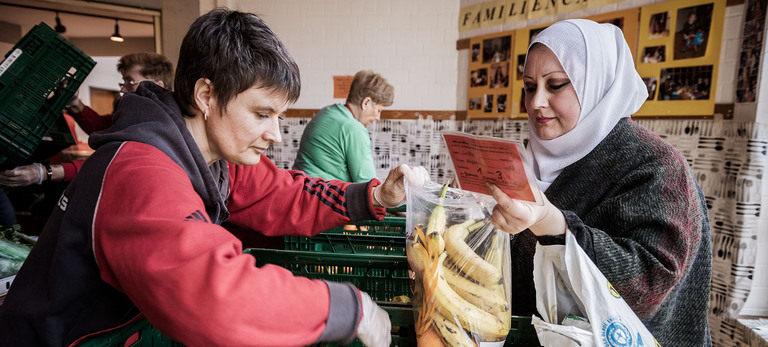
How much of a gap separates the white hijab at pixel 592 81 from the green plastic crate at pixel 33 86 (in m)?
2.51

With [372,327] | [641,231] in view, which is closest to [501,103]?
[641,231]

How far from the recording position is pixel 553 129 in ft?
4.17

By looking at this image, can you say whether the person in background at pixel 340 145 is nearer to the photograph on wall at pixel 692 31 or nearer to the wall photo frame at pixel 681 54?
the wall photo frame at pixel 681 54

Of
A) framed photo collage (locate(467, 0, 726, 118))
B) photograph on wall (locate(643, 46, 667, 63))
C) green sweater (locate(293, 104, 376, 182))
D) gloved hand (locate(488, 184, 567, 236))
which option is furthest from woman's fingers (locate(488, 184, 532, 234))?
photograph on wall (locate(643, 46, 667, 63))

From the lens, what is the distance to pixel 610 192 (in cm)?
111

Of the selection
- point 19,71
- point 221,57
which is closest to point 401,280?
point 221,57

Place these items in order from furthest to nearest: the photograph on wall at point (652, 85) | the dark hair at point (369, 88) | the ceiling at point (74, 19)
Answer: the ceiling at point (74, 19) → the dark hair at point (369, 88) → the photograph on wall at point (652, 85)

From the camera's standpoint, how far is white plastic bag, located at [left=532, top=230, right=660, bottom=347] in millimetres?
867

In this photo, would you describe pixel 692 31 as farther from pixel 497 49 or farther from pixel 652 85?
pixel 497 49

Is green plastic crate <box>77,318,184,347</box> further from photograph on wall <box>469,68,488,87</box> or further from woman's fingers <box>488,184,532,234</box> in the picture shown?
photograph on wall <box>469,68,488,87</box>

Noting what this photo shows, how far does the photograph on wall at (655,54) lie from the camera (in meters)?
2.56

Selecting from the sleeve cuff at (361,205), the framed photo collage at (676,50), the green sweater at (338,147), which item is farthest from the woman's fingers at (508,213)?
the framed photo collage at (676,50)

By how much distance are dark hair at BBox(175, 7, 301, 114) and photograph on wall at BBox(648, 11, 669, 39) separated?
8.53 feet

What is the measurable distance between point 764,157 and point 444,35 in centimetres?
262
